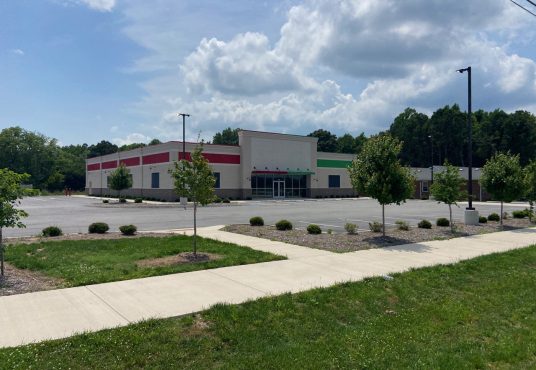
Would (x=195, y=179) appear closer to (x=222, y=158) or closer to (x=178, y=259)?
(x=178, y=259)

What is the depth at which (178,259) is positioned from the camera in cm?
1041

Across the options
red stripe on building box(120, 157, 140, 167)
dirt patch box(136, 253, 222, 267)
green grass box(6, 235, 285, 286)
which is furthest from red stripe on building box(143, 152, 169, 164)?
dirt patch box(136, 253, 222, 267)

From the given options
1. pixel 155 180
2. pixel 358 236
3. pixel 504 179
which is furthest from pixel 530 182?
pixel 155 180

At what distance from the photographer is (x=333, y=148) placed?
4326 inches

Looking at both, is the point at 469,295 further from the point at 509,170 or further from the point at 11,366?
the point at 509,170

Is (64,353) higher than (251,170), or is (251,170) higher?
(251,170)

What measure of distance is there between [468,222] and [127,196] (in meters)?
44.4

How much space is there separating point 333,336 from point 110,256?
701 cm

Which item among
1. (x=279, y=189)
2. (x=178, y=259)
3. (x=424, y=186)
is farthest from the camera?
(x=424, y=186)

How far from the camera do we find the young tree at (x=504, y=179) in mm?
19469

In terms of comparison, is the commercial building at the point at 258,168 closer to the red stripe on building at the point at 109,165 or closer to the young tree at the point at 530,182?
the red stripe on building at the point at 109,165

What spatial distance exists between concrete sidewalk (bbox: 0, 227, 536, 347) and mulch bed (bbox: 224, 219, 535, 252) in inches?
33.9

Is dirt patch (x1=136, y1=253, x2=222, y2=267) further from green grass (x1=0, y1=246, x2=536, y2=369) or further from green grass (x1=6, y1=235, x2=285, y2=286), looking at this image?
green grass (x1=0, y1=246, x2=536, y2=369)

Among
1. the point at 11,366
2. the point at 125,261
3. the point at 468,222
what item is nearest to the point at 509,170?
the point at 468,222
